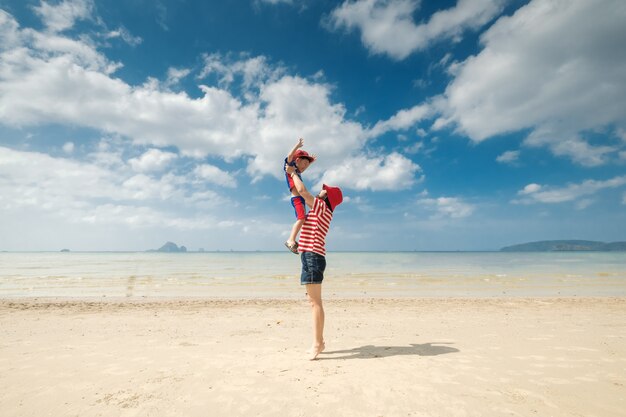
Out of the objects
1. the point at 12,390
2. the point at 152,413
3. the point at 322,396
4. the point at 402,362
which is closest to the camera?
the point at 152,413

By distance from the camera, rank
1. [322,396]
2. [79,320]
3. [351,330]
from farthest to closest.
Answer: [79,320], [351,330], [322,396]

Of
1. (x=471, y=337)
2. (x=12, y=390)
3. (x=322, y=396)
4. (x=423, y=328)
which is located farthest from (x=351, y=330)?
(x=12, y=390)

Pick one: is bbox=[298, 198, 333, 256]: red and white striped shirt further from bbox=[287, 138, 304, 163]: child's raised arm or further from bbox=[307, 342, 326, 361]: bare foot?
bbox=[307, 342, 326, 361]: bare foot

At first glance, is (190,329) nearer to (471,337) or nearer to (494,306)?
(471,337)

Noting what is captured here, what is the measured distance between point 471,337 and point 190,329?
5.63 m

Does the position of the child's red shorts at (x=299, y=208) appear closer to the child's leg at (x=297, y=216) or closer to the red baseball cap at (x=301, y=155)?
the child's leg at (x=297, y=216)

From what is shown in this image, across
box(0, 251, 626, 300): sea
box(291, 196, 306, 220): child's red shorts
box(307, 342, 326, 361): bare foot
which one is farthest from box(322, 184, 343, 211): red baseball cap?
box(0, 251, 626, 300): sea

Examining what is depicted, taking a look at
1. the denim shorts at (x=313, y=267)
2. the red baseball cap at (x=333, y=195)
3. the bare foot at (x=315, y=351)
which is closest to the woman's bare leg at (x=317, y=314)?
the bare foot at (x=315, y=351)

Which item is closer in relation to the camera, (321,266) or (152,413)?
(152,413)

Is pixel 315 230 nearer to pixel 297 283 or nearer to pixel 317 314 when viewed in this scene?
pixel 317 314

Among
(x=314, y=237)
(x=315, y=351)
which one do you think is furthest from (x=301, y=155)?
(x=315, y=351)

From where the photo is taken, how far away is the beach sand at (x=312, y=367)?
333cm

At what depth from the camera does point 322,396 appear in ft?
11.5

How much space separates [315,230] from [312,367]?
1.80 metres
